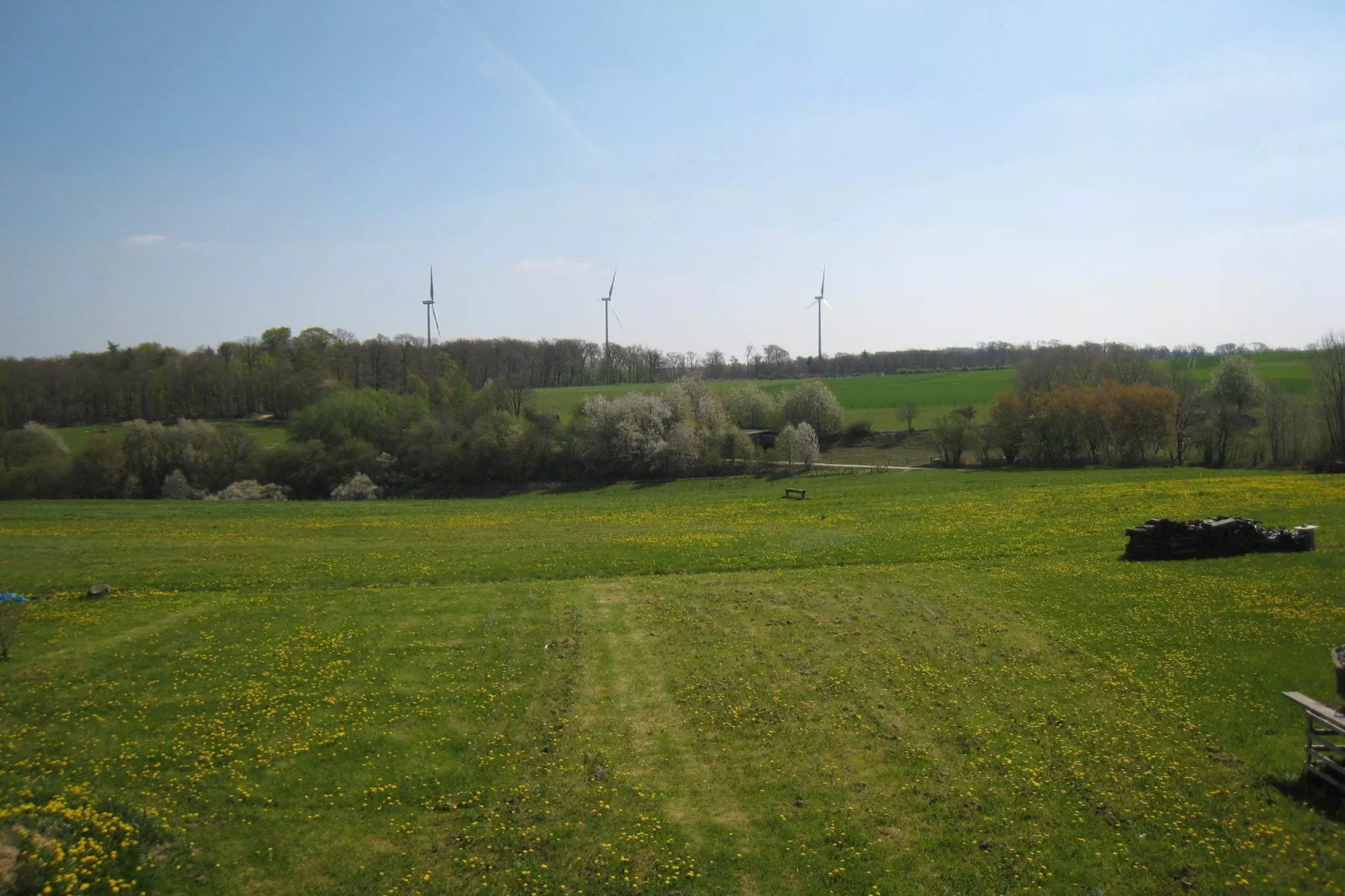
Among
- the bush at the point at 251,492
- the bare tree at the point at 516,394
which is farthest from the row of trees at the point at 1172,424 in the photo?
the bush at the point at 251,492

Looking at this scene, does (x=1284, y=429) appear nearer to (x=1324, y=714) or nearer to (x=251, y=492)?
(x=1324, y=714)

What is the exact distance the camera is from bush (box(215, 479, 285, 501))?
67812 millimetres

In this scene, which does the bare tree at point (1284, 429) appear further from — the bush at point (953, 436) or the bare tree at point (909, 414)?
the bare tree at point (909, 414)

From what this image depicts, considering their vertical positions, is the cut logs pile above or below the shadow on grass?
above

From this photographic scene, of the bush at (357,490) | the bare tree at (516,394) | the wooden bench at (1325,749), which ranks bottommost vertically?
the bush at (357,490)

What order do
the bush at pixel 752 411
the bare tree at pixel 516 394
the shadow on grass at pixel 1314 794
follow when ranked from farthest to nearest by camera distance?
1. the bush at pixel 752 411
2. the bare tree at pixel 516 394
3. the shadow on grass at pixel 1314 794

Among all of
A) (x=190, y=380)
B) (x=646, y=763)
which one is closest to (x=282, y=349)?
(x=190, y=380)

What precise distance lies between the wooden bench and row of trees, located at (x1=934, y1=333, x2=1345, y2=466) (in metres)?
64.8

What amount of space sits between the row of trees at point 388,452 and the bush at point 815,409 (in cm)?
1524

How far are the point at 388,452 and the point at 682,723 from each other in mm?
72817

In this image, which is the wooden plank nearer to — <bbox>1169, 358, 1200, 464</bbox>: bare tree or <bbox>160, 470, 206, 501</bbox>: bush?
<bbox>1169, 358, 1200, 464</bbox>: bare tree

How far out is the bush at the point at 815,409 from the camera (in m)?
95.1

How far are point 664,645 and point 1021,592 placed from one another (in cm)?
1214

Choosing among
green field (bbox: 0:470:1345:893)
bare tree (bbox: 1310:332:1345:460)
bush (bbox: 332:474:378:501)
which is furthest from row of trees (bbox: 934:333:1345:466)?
bush (bbox: 332:474:378:501)
